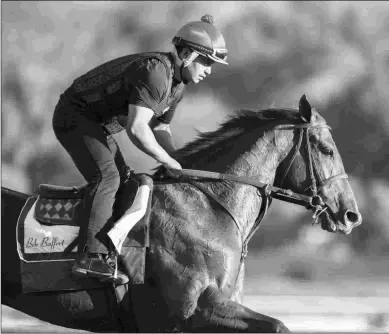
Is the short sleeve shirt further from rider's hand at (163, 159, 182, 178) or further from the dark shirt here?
rider's hand at (163, 159, 182, 178)

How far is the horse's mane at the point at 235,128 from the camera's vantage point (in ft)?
15.1

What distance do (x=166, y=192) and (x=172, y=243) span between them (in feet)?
1.05

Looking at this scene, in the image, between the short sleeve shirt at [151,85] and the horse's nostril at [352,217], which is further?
the horse's nostril at [352,217]

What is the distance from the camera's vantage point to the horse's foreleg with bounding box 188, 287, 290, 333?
4020 millimetres

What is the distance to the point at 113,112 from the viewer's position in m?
4.45

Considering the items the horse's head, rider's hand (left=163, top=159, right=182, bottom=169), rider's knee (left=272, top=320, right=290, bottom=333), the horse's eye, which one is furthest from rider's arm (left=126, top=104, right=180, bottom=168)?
rider's knee (left=272, top=320, right=290, bottom=333)

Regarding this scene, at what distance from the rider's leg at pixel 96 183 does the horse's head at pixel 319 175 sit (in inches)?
40.7

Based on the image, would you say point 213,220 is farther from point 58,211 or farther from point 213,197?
point 58,211

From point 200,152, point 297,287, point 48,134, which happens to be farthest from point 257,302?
point 200,152

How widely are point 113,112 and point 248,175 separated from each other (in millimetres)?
865

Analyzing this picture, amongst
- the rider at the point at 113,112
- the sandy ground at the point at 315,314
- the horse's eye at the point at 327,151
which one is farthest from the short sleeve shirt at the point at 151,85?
the sandy ground at the point at 315,314

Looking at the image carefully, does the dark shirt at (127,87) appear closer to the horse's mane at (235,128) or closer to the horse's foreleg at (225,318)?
the horse's mane at (235,128)

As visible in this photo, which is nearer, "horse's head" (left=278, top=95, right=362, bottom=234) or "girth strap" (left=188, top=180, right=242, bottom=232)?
"girth strap" (left=188, top=180, right=242, bottom=232)

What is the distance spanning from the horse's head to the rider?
654 mm
